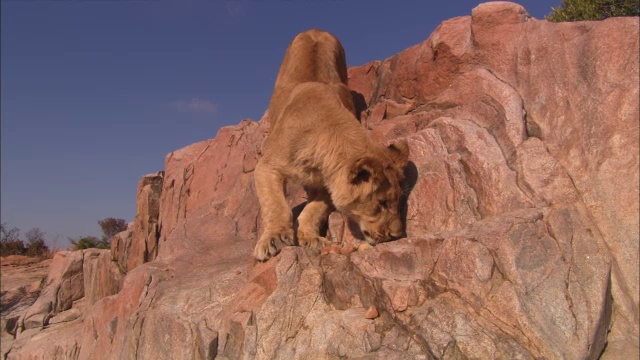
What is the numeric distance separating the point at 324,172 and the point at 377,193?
0.75 m

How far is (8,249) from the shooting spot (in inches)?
812

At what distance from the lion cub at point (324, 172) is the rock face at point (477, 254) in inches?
11.9

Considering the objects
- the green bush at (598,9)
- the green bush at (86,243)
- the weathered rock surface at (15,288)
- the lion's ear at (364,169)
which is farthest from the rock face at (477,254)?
the green bush at (86,243)

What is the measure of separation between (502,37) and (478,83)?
26.1 inches

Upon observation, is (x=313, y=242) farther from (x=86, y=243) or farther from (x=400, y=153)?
(x=86, y=243)

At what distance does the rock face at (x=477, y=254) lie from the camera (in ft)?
12.8

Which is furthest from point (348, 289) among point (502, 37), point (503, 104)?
point (502, 37)

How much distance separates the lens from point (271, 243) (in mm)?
5289

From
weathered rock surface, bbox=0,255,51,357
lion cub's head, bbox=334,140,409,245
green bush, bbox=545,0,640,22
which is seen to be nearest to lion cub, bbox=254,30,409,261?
lion cub's head, bbox=334,140,409,245

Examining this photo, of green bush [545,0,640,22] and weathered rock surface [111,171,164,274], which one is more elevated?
green bush [545,0,640,22]

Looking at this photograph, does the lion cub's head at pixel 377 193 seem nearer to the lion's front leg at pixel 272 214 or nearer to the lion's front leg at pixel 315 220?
the lion's front leg at pixel 315 220

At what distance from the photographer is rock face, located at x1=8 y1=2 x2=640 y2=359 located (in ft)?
12.8

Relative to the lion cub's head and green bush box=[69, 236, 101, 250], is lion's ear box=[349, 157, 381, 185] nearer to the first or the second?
the lion cub's head

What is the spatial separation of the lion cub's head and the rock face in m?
0.26
